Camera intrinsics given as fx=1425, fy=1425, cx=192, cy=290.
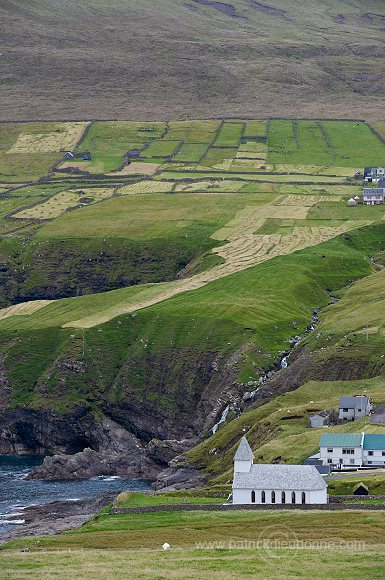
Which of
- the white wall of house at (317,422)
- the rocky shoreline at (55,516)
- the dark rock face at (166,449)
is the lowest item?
the dark rock face at (166,449)

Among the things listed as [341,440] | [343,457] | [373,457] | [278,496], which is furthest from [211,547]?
[373,457]

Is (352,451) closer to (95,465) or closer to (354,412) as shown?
(354,412)

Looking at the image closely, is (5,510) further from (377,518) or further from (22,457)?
(377,518)

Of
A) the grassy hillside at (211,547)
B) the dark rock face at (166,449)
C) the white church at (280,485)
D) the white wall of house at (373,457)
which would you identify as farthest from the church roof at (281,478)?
the dark rock face at (166,449)

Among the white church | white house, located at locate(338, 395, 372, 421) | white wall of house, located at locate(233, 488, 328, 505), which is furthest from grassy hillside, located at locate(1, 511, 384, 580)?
white house, located at locate(338, 395, 372, 421)

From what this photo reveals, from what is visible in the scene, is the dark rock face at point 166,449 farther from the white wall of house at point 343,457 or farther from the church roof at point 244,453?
the church roof at point 244,453
